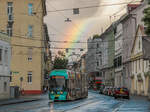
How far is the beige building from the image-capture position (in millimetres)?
59269

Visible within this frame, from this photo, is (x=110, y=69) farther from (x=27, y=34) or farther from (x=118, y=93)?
(x=118, y=93)

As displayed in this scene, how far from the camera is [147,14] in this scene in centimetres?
1451

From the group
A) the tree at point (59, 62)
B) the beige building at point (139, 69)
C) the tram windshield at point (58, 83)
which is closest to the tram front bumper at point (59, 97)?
the tram windshield at point (58, 83)

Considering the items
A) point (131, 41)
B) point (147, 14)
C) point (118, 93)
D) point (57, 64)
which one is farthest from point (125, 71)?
point (147, 14)

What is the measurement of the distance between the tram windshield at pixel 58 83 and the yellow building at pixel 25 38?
24.2 metres

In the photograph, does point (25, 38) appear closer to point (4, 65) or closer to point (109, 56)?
point (4, 65)

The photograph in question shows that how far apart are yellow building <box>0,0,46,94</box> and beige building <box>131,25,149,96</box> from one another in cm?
1686

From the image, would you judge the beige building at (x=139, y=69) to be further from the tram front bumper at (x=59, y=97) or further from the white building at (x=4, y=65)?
the tram front bumper at (x=59, y=97)

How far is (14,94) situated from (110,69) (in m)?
56.9

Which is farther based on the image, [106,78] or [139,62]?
[106,78]

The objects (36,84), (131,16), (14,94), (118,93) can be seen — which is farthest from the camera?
(131,16)

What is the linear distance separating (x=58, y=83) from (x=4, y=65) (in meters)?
8.99

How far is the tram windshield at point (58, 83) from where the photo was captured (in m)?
38.0

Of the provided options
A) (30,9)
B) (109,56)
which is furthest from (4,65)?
(109,56)
